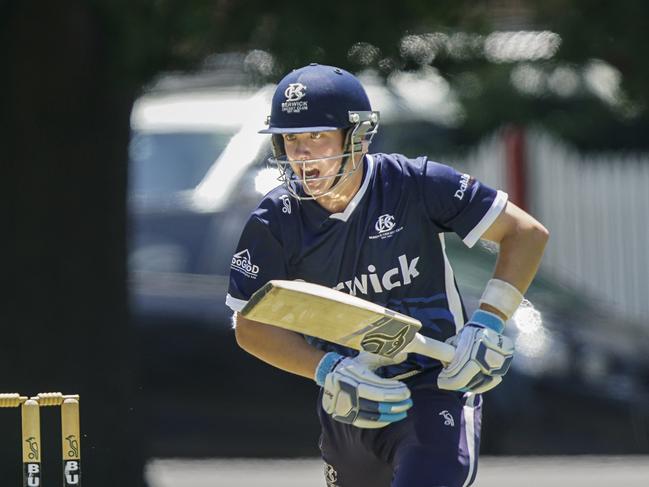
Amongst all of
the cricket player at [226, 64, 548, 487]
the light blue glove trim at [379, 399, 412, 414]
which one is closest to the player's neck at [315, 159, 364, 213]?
the cricket player at [226, 64, 548, 487]

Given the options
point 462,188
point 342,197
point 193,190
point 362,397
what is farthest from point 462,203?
point 193,190

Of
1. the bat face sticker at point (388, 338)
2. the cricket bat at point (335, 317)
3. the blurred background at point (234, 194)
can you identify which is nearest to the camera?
the cricket bat at point (335, 317)

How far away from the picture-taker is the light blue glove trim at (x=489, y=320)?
12.3 ft

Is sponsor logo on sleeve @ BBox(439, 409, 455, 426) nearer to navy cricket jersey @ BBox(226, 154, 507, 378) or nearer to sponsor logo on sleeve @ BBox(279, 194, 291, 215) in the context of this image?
navy cricket jersey @ BBox(226, 154, 507, 378)

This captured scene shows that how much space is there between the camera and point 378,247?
387 cm

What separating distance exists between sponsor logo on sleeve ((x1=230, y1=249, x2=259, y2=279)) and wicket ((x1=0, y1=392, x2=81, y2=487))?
0.56 m

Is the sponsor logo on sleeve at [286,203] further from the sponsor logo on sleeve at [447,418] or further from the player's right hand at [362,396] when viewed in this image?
the sponsor logo on sleeve at [447,418]

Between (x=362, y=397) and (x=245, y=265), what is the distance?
549 millimetres

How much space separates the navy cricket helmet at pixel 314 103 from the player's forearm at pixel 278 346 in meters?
0.53

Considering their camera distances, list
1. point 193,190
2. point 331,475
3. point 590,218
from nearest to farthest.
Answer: point 331,475
point 193,190
point 590,218

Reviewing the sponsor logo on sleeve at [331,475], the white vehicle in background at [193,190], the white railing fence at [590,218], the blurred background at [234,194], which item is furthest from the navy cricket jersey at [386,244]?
the white railing fence at [590,218]

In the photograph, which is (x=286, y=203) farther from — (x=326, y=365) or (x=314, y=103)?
→ (x=326, y=365)

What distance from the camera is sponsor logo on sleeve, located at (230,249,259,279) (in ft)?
12.6

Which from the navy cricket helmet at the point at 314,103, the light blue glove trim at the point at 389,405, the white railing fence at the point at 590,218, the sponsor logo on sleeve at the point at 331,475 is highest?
the navy cricket helmet at the point at 314,103
